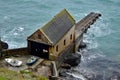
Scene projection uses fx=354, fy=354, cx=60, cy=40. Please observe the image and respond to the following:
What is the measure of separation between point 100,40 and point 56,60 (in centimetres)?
2247

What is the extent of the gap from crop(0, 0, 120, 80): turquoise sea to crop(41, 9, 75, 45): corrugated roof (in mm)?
7962

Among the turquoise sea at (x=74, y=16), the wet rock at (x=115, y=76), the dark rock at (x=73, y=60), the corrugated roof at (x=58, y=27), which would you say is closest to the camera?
the corrugated roof at (x=58, y=27)

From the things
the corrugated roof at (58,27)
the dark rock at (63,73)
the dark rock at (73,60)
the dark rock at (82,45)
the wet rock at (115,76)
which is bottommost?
the wet rock at (115,76)

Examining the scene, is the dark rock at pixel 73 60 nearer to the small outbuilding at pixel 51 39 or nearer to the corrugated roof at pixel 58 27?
the small outbuilding at pixel 51 39

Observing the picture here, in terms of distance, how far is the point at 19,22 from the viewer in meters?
89.1

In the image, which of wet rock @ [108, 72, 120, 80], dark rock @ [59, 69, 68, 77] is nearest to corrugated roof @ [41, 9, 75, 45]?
dark rock @ [59, 69, 68, 77]

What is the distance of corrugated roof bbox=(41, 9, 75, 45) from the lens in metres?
59.3

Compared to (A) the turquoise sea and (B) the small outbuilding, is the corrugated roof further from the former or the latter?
(A) the turquoise sea

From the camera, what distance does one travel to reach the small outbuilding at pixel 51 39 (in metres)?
58.8

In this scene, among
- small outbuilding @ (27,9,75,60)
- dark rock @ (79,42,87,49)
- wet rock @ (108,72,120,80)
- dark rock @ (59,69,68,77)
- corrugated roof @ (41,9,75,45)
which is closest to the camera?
small outbuilding @ (27,9,75,60)

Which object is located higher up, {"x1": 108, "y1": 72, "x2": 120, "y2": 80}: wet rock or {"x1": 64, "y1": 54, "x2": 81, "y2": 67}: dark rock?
{"x1": 64, "y1": 54, "x2": 81, "y2": 67}: dark rock

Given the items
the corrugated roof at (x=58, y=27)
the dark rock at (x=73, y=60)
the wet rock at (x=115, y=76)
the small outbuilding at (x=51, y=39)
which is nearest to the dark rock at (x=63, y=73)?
the dark rock at (x=73, y=60)

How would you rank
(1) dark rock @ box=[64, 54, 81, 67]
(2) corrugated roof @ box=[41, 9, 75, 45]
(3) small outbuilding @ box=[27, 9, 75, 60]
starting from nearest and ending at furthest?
(3) small outbuilding @ box=[27, 9, 75, 60] < (2) corrugated roof @ box=[41, 9, 75, 45] < (1) dark rock @ box=[64, 54, 81, 67]

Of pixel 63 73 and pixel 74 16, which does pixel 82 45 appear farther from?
pixel 74 16
